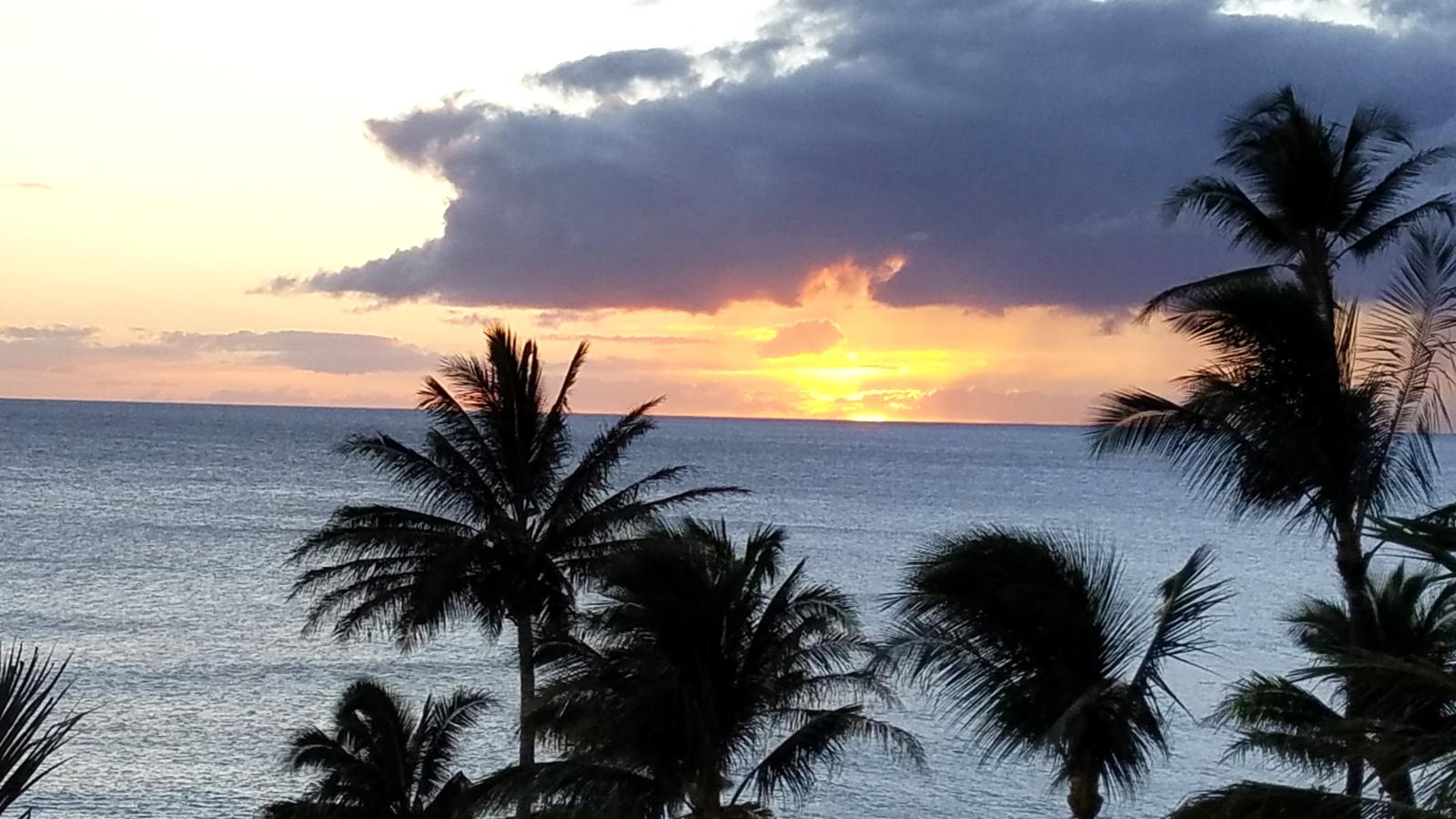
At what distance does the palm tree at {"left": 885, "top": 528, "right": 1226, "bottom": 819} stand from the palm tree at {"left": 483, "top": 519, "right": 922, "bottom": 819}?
278 centimetres

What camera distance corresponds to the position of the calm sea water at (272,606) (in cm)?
4109

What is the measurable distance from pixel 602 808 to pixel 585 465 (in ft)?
28.4

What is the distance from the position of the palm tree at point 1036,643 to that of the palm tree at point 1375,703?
965 millimetres

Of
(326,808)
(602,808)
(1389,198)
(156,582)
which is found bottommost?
(156,582)

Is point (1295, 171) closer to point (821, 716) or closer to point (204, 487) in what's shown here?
point (821, 716)

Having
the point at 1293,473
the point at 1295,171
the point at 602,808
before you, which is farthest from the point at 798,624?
the point at 1295,171

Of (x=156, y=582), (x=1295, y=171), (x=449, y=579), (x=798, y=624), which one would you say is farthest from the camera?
(x=156, y=582)

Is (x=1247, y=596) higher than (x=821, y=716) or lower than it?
lower

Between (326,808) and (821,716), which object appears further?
(326,808)

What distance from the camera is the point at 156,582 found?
7838cm

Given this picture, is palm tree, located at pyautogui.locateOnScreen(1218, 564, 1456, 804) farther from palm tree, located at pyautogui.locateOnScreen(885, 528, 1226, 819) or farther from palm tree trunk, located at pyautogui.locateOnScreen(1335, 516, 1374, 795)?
palm tree, located at pyautogui.locateOnScreen(885, 528, 1226, 819)

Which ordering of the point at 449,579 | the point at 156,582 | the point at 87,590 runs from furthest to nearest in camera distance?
the point at 156,582, the point at 87,590, the point at 449,579

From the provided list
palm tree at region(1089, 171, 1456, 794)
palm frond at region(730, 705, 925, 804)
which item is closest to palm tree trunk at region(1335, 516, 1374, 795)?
palm tree at region(1089, 171, 1456, 794)

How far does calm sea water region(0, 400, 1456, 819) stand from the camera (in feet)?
135
